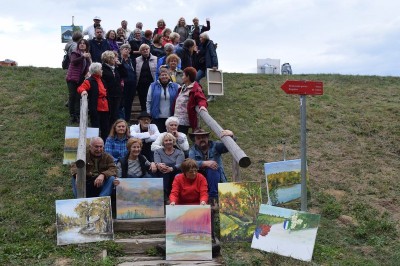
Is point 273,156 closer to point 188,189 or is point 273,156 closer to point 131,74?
point 131,74

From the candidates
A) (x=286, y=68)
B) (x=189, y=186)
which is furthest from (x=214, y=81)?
(x=189, y=186)

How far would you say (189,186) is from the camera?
6719 mm

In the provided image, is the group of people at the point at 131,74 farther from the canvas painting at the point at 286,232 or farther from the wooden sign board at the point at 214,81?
the canvas painting at the point at 286,232

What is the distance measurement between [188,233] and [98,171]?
1705 mm

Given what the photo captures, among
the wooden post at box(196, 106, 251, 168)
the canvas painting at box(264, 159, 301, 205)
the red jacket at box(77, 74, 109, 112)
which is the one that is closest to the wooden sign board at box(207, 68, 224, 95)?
the red jacket at box(77, 74, 109, 112)

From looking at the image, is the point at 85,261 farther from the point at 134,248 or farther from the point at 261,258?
the point at 261,258

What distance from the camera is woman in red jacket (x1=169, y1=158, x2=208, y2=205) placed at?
662cm

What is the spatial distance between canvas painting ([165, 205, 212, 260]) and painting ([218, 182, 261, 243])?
0.46 meters

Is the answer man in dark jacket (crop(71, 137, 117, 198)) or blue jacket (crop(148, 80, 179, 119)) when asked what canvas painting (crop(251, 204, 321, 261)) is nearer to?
man in dark jacket (crop(71, 137, 117, 198))

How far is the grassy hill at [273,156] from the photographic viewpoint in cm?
654

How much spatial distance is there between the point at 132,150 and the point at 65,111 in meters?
5.42

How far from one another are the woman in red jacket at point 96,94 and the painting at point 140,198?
2.43 m

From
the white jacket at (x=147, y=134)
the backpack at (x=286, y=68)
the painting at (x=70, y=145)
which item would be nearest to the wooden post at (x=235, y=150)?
the white jacket at (x=147, y=134)

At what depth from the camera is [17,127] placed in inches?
437
